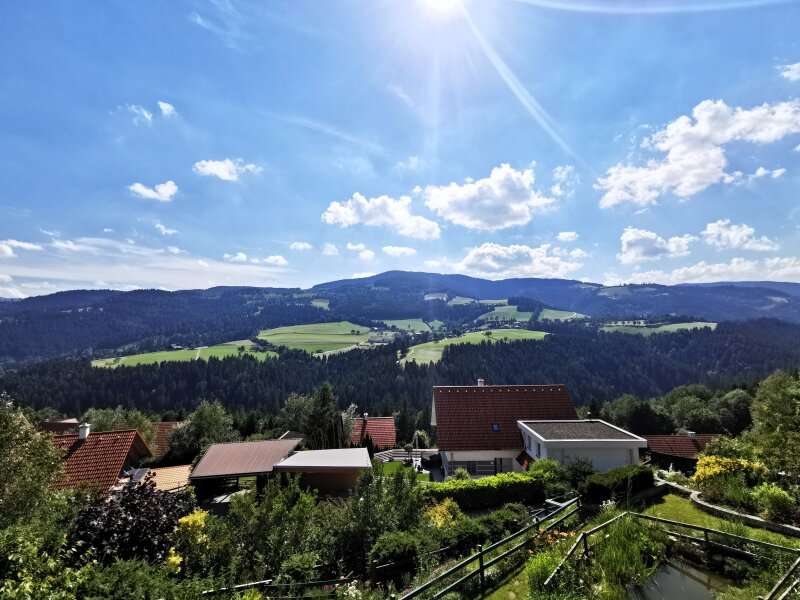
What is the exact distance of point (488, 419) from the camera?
26328 millimetres

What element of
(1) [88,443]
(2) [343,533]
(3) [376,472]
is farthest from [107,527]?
(1) [88,443]

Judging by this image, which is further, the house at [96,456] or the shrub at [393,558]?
the house at [96,456]

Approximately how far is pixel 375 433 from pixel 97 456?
24632mm

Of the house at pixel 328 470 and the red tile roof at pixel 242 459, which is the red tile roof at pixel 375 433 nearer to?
the red tile roof at pixel 242 459

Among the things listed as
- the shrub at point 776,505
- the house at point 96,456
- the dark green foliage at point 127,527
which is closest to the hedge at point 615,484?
the shrub at point 776,505

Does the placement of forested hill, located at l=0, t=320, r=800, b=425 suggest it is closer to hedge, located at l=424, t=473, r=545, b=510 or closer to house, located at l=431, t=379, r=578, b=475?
house, located at l=431, t=379, r=578, b=475

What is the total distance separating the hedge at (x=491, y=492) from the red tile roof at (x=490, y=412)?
8.67 m

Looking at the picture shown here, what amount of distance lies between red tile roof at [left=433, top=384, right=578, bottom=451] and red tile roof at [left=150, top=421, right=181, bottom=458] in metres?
27.0

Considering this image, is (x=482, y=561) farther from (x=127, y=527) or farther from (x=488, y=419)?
(x=488, y=419)

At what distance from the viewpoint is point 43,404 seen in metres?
109

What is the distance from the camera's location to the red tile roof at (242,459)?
2077 centimetres

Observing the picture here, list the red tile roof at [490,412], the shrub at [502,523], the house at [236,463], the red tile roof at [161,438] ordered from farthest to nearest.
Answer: the red tile roof at [161,438], the red tile roof at [490,412], the house at [236,463], the shrub at [502,523]

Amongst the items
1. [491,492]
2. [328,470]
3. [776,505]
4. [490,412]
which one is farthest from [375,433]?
[776,505]

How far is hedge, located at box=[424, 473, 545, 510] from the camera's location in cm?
1584
